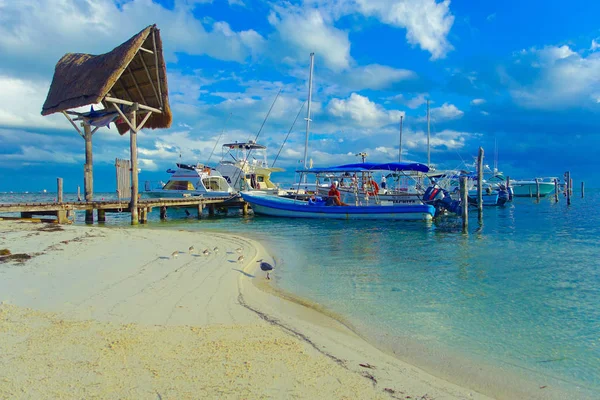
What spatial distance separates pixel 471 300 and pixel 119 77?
15.9 meters

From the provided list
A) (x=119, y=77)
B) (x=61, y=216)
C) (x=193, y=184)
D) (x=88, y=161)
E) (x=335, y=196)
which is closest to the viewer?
(x=119, y=77)

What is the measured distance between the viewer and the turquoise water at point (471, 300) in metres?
4.34

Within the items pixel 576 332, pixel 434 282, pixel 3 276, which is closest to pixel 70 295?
pixel 3 276

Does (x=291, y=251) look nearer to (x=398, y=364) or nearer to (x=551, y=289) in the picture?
(x=551, y=289)

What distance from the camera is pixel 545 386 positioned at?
3914 mm

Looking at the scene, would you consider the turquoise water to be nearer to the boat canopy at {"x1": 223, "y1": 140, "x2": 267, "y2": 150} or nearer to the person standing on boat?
the person standing on boat

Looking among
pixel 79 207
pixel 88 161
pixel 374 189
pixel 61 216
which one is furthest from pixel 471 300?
pixel 374 189

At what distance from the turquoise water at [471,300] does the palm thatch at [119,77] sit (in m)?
8.72

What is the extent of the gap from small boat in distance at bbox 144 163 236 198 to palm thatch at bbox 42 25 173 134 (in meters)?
11.6

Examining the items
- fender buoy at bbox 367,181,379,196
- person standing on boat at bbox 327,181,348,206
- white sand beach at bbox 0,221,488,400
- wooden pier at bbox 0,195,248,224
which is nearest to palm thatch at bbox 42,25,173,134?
wooden pier at bbox 0,195,248,224

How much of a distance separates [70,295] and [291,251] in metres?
7.15

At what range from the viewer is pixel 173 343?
3.93 meters

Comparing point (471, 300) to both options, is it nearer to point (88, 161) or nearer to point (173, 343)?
point (173, 343)

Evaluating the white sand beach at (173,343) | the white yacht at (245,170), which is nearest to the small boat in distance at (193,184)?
the white yacht at (245,170)
